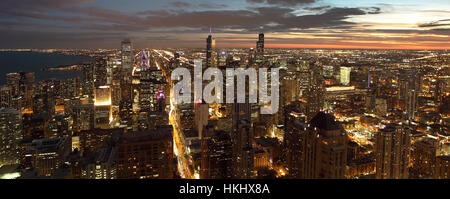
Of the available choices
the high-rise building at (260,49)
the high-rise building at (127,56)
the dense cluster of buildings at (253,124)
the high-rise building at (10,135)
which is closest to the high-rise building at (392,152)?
the dense cluster of buildings at (253,124)

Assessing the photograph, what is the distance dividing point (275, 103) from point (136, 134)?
9.81 m

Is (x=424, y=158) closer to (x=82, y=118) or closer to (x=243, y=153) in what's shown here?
(x=243, y=153)

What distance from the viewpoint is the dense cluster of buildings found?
8.35 metres

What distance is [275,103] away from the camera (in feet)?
55.8

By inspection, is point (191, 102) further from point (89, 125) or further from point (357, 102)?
point (357, 102)

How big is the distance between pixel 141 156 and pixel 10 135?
23.8 feet

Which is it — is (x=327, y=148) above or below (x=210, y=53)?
below

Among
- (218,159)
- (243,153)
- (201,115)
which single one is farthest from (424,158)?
(201,115)

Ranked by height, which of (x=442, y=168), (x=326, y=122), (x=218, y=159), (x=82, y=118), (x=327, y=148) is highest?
(x=326, y=122)

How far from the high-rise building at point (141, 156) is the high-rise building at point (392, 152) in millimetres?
5812

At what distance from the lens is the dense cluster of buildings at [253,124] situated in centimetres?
835

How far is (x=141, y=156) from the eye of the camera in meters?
8.36
